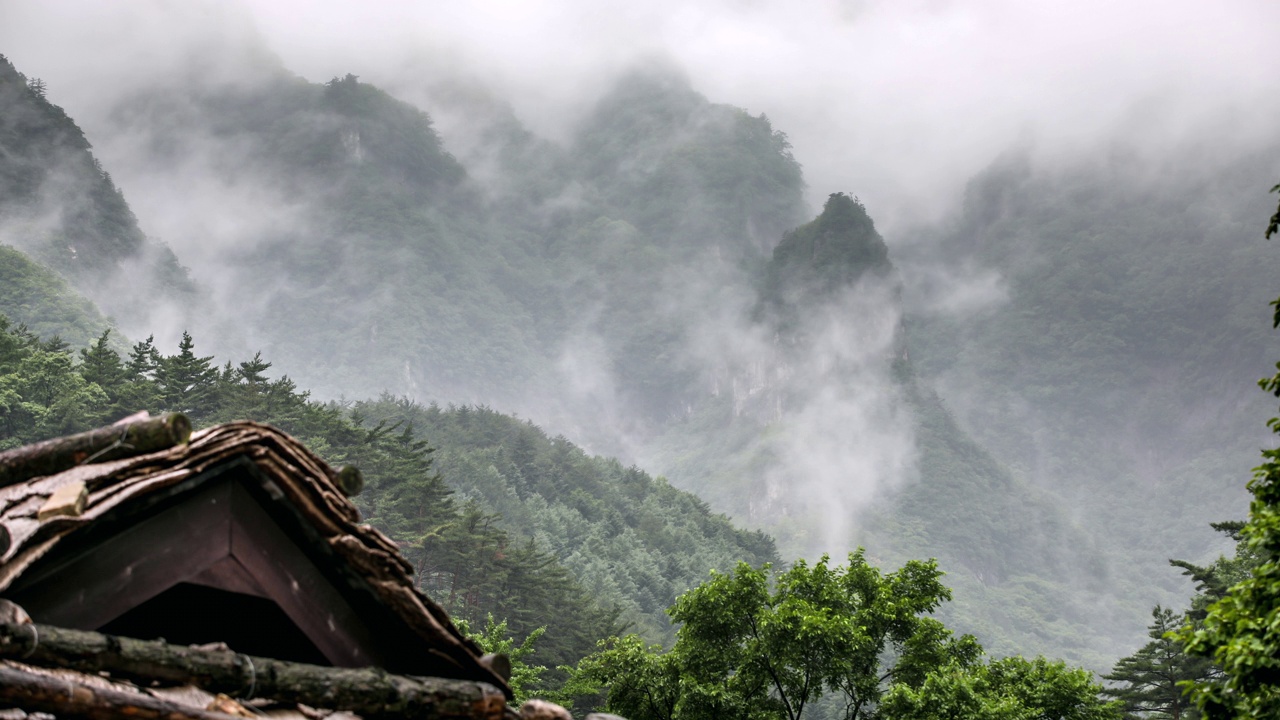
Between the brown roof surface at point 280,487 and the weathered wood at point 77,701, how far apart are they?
0.40 m

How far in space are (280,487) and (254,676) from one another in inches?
27.3

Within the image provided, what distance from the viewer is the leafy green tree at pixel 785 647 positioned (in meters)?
19.0

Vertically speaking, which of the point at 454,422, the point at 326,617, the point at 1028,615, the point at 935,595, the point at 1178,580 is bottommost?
the point at 326,617

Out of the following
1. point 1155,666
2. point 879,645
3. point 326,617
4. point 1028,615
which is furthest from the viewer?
point 1028,615

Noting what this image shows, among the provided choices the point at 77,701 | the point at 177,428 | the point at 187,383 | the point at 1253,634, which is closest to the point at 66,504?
the point at 177,428

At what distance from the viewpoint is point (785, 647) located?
1945 centimetres

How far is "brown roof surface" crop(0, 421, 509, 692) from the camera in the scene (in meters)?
3.07

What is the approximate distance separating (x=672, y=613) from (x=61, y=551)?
1957cm

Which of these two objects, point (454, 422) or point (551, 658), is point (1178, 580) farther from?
point (551, 658)

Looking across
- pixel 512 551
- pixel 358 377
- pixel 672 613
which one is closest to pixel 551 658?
pixel 512 551

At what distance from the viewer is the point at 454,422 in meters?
97.8

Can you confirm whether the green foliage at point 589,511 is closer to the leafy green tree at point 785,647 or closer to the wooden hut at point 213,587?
the leafy green tree at point 785,647

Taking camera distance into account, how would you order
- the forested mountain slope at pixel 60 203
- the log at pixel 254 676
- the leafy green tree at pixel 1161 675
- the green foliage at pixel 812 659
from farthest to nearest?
1. the forested mountain slope at pixel 60 203
2. the leafy green tree at pixel 1161 675
3. the green foliage at pixel 812 659
4. the log at pixel 254 676

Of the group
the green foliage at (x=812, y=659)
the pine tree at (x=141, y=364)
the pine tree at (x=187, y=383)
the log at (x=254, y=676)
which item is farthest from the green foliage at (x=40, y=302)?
the log at (x=254, y=676)
